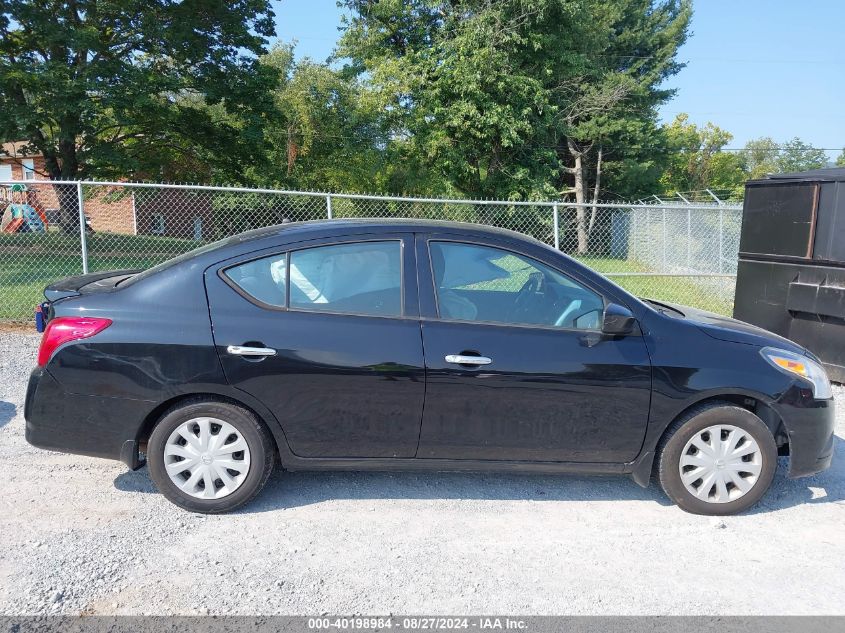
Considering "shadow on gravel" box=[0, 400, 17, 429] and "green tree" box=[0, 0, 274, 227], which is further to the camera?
"green tree" box=[0, 0, 274, 227]

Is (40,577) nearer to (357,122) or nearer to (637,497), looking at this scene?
(637,497)

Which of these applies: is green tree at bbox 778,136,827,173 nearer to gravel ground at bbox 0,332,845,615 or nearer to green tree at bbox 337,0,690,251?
green tree at bbox 337,0,690,251

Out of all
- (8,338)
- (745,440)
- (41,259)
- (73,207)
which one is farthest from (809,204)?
(73,207)

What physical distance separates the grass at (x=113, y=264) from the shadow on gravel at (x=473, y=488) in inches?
261

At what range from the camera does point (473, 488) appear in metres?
4.05

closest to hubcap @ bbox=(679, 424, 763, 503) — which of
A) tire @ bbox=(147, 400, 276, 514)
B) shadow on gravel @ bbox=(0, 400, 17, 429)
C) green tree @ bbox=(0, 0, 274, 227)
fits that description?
tire @ bbox=(147, 400, 276, 514)

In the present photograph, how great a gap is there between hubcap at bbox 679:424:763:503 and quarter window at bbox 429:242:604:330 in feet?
3.06

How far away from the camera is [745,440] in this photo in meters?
3.70

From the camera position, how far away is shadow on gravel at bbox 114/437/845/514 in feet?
12.8

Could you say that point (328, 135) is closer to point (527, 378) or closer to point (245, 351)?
point (245, 351)

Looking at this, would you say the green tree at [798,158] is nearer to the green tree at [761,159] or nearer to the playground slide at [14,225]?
the green tree at [761,159]

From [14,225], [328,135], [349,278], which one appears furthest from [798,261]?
[328,135]

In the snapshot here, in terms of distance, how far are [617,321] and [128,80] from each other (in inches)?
768

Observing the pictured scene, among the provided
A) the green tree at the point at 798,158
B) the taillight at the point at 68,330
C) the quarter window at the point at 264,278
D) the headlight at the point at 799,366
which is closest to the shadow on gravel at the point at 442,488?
the headlight at the point at 799,366
